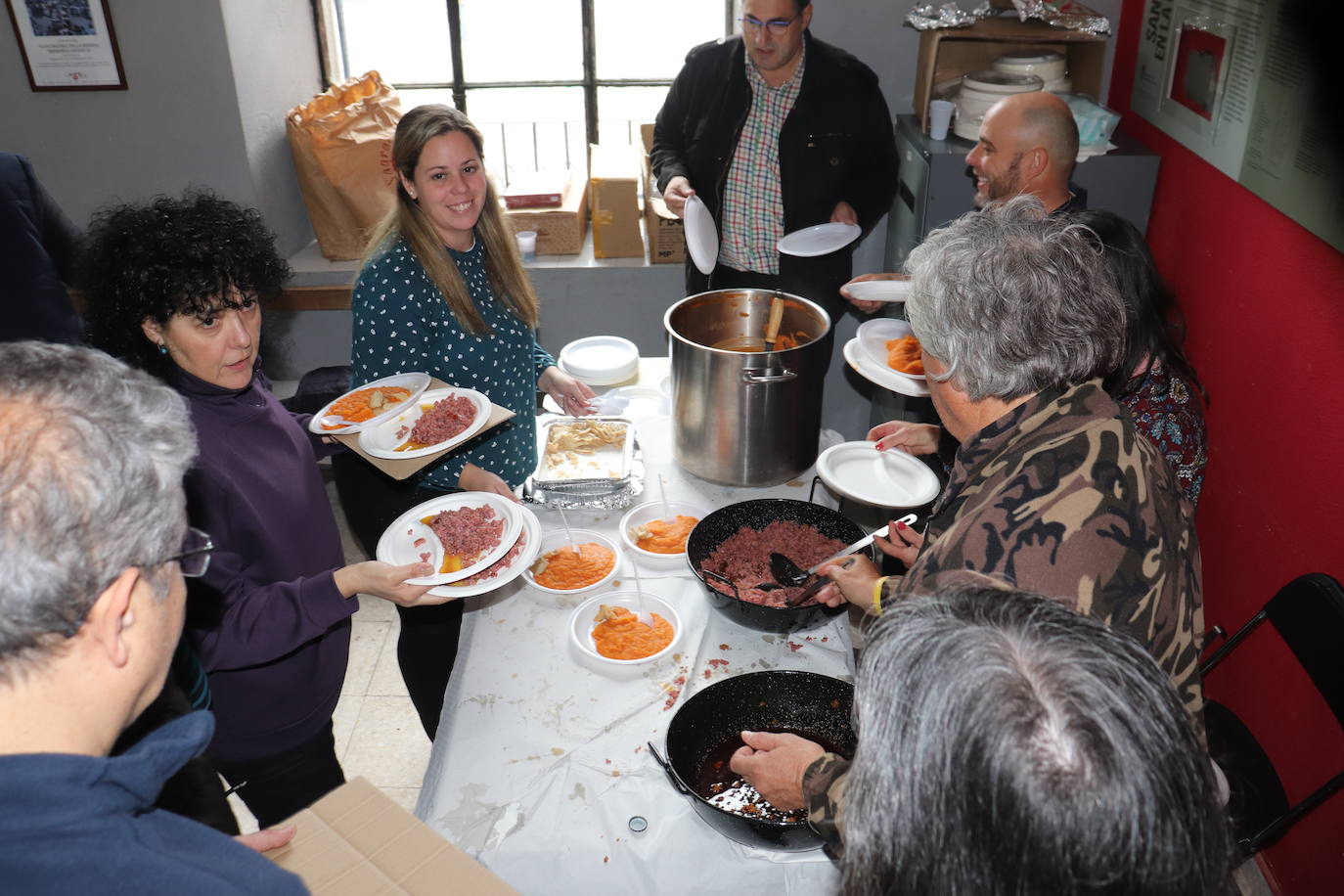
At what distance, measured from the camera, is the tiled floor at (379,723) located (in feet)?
9.16

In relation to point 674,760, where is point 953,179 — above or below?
above

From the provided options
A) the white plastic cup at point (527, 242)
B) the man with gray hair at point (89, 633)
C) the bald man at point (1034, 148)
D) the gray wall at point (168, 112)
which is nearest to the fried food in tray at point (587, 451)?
the man with gray hair at point (89, 633)

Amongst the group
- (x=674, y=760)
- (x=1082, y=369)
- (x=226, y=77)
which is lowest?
(x=674, y=760)

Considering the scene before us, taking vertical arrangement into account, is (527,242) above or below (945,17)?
below

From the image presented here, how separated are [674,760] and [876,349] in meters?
1.49

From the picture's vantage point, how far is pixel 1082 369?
1.38 m

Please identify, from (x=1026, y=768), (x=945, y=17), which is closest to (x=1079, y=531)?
(x=1026, y=768)

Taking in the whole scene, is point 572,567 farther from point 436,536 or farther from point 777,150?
point 777,150

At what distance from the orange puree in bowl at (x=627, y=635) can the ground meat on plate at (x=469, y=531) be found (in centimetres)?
30

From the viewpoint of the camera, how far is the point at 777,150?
3.67m

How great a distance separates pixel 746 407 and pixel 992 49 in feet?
8.75

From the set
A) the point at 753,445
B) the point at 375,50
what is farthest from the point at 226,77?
the point at 753,445

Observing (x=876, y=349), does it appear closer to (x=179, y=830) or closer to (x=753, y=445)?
(x=753, y=445)

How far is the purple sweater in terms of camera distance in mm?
1556
